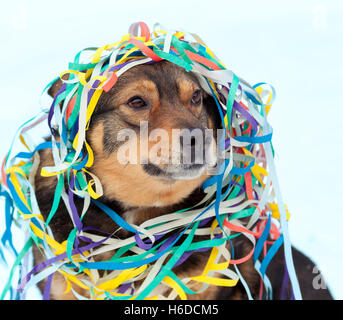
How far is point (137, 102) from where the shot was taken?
211 cm

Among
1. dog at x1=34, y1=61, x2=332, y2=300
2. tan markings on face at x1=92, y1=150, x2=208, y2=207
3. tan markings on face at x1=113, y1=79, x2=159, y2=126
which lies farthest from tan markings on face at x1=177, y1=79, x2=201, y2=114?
tan markings on face at x1=92, y1=150, x2=208, y2=207

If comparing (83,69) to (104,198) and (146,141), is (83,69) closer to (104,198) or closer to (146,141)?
(146,141)

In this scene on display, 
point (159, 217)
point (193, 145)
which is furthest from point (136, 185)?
point (193, 145)

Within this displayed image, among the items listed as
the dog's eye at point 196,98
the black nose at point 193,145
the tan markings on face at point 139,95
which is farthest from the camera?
the dog's eye at point 196,98

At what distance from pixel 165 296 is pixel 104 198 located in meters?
0.56

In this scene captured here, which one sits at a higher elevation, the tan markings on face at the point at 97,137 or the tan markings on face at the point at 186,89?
the tan markings on face at the point at 186,89

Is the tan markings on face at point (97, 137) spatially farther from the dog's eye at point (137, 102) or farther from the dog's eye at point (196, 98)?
the dog's eye at point (196, 98)

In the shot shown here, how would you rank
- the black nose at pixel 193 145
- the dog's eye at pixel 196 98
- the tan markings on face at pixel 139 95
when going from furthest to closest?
the dog's eye at pixel 196 98 < the tan markings on face at pixel 139 95 < the black nose at pixel 193 145

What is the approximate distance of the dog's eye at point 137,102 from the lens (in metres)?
2.11

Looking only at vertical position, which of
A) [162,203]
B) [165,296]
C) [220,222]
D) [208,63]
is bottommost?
[165,296]

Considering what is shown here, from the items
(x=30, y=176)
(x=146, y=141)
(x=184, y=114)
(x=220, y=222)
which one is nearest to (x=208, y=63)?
(x=184, y=114)

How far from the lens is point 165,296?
2340 millimetres

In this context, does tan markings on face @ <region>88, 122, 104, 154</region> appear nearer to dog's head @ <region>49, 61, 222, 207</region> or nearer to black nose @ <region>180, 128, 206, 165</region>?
dog's head @ <region>49, 61, 222, 207</region>

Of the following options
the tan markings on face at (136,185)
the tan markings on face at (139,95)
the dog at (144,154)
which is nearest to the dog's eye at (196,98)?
the dog at (144,154)
